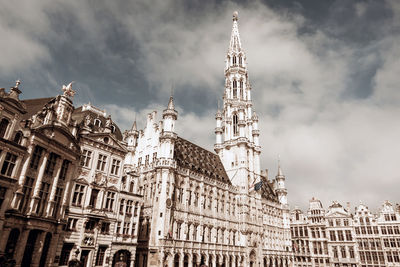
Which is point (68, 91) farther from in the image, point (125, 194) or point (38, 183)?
point (125, 194)

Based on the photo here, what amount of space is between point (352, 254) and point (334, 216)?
31.6 ft

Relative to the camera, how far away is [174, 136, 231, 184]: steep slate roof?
54.5 meters

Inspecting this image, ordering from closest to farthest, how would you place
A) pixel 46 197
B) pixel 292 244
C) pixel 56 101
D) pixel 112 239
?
pixel 46 197, pixel 56 101, pixel 112 239, pixel 292 244

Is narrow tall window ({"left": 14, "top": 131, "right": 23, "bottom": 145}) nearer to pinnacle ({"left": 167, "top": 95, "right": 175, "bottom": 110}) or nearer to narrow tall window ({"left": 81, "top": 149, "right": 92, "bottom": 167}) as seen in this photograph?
narrow tall window ({"left": 81, "top": 149, "right": 92, "bottom": 167})

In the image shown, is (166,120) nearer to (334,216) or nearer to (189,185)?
(189,185)

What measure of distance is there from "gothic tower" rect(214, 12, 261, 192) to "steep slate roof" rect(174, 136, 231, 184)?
3.29 meters

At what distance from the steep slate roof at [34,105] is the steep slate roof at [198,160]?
80.6 ft

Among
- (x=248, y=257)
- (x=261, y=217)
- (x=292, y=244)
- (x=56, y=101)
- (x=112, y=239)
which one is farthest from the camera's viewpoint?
(x=292, y=244)

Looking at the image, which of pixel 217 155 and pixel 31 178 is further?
pixel 217 155

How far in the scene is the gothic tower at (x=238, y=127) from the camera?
2670 inches

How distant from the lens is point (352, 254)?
69562mm

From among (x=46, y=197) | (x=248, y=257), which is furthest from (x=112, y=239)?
(x=248, y=257)

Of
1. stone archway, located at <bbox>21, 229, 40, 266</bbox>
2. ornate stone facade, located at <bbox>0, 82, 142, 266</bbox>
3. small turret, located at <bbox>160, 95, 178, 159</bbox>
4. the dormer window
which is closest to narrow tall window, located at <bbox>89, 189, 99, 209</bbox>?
ornate stone facade, located at <bbox>0, 82, 142, 266</bbox>

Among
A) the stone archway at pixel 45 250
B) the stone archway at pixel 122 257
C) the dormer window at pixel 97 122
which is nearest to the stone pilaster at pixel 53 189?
the stone archway at pixel 45 250
